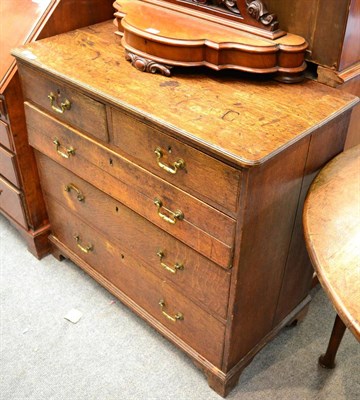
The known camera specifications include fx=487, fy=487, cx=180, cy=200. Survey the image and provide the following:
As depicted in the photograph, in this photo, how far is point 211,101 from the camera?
51.8 inches

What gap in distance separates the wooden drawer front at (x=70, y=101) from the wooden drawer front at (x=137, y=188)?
1.6 inches

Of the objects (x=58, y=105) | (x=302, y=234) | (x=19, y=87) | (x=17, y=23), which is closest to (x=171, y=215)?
(x=302, y=234)

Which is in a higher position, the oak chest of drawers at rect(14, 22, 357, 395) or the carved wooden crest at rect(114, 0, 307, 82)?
the carved wooden crest at rect(114, 0, 307, 82)

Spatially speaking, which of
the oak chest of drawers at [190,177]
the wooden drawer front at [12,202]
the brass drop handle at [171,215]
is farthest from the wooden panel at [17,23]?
the brass drop handle at [171,215]

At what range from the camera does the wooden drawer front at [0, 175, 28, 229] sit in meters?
2.03

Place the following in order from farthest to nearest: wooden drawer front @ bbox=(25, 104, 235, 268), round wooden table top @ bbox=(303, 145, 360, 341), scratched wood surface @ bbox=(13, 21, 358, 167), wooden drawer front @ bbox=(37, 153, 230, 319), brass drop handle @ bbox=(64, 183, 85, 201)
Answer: brass drop handle @ bbox=(64, 183, 85, 201)
wooden drawer front @ bbox=(37, 153, 230, 319)
wooden drawer front @ bbox=(25, 104, 235, 268)
scratched wood surface @ bbox=(13, 21, 358, 167)
round wooden table top @ bbox=(303, 145, 360, 341)

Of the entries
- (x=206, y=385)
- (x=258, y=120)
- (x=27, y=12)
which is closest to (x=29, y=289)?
(x=206, y=385)

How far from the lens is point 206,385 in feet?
5.56

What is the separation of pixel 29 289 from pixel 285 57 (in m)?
1.40

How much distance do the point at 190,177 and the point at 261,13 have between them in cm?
52

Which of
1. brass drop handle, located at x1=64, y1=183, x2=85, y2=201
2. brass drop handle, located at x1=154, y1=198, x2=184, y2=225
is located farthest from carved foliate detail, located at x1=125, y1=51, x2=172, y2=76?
brass drop handle, located at x1=64, y1=183, x2=85, y2=201

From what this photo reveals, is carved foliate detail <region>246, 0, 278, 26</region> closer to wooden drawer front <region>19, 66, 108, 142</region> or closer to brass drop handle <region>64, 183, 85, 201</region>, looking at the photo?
wooden drawer front <region>19, 66, 108, 142</region>

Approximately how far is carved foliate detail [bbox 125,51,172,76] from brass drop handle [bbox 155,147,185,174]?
0.90 feet

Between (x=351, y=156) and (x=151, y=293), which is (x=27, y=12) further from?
(x=351, y=156)
